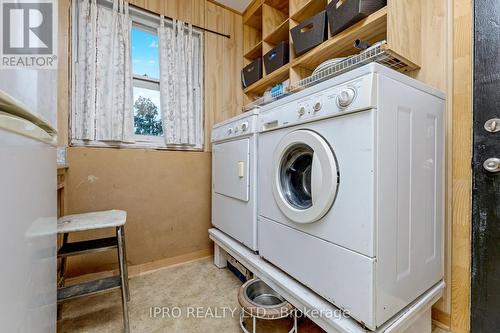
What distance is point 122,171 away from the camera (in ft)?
6.07

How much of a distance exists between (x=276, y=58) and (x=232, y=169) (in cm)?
105

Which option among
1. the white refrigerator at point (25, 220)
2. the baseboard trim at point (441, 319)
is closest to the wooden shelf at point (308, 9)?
the white refrigerator at point (25, 220)

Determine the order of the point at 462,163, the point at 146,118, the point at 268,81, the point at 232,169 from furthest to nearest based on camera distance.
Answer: the point at 268,81
the point at 146,118
the point at 232,169
the point at 462,163

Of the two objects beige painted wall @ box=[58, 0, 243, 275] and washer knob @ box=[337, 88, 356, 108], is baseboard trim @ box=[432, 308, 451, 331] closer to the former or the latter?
washer knob @ box=[337, 88, 356, 108]

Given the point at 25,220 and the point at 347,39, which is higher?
the point at 347,39

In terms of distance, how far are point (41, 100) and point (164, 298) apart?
1409mm

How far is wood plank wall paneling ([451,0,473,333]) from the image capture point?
1.17 metres

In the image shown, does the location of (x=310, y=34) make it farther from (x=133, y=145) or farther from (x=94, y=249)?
(x=94, y=249)

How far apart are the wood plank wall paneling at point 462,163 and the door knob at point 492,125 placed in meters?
0.18

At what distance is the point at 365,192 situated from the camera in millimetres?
833

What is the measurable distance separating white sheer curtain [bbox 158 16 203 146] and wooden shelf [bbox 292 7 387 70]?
0.98 m

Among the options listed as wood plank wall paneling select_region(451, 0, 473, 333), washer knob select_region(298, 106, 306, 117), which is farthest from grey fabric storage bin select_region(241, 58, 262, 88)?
wood plank wall paneling select_region(451, 0, 473, 333)

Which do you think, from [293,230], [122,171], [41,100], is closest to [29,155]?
[41,100]

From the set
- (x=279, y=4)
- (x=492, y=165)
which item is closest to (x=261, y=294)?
(x=492, y=165)
